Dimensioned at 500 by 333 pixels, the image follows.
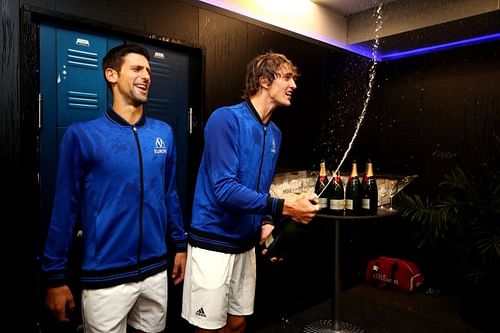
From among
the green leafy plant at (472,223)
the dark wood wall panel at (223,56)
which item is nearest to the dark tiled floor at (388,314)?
the green leafy plant at (472,223)

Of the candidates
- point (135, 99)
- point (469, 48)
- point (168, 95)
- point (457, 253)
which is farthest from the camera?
point (469, 48)

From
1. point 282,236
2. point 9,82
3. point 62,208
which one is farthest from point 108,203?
point 282,236

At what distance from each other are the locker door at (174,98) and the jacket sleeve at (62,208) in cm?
77

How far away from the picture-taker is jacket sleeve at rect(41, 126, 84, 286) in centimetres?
146

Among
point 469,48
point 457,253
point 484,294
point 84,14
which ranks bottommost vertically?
point 484,294

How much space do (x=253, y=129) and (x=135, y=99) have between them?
1.70 feet

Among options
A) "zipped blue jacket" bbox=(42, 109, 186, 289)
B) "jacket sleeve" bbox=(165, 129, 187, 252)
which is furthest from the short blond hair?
"zipped blue jacket" bbox=(42, 109, 186, 289)

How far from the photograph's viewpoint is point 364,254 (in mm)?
3812

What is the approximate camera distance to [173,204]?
5.95ft

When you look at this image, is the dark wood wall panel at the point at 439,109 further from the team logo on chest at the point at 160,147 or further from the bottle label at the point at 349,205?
the team logo on chest at the point at 160,147

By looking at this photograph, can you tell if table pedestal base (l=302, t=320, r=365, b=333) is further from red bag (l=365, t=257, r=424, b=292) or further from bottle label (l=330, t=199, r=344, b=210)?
red bag (l=365, t=257, r=424, b=292)

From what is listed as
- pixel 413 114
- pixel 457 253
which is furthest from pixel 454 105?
pixel 457 253

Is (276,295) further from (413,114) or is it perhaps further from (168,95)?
(413,114)

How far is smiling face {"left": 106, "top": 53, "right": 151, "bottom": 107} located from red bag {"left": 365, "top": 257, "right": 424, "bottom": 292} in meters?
2.88
